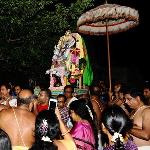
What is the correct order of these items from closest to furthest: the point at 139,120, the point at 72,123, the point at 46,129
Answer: the point at 46,129, the point at 139,120, the point at 72,123

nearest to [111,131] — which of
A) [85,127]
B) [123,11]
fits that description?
[85,127]

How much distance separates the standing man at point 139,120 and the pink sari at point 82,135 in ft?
2.16

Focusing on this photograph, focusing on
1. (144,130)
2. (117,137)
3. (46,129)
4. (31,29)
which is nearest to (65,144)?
(46,129)

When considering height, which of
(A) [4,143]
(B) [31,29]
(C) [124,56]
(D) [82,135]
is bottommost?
(D) [82,135]

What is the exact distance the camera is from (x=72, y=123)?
7.07 m

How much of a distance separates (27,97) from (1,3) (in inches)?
281

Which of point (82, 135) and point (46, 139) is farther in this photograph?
point (82, 135)

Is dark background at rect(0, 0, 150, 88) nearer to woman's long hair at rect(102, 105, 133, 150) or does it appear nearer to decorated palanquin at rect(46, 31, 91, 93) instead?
decorated palanquin at rect(46, 31, 91, 93)

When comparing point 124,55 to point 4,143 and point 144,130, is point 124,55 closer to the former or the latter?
point 144,130

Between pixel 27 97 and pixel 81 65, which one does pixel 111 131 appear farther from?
pixel 81 65

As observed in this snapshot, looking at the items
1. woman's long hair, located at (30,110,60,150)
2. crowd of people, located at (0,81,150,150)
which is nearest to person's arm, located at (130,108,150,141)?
crowd of people, located at (0,81,150,150)

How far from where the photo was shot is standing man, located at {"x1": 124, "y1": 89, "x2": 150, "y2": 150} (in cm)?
609

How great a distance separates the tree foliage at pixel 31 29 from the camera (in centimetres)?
1368

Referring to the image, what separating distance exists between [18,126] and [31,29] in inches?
342
